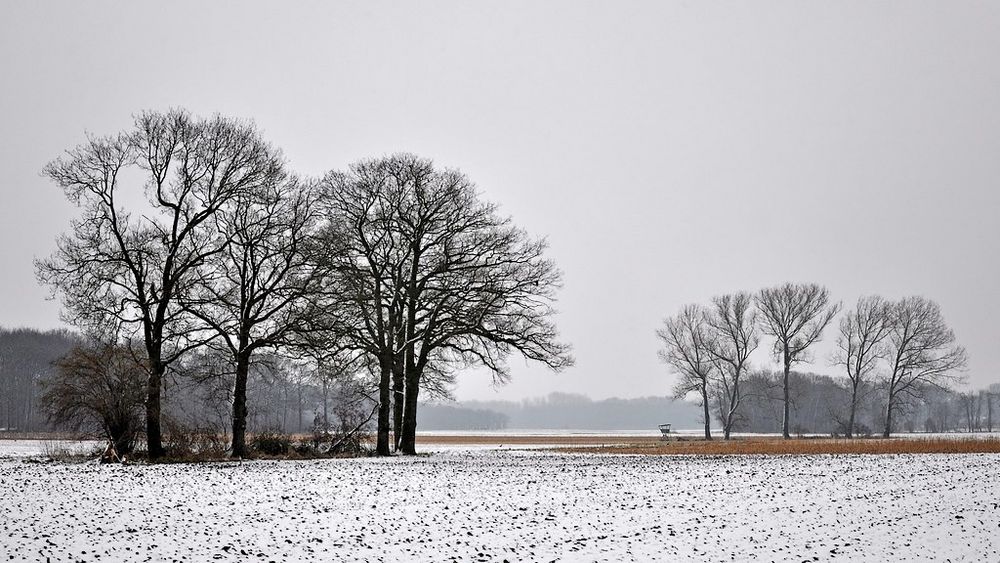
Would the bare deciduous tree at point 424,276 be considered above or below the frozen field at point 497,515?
above

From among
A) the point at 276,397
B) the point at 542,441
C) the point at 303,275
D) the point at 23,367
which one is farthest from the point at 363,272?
the point at 23,367

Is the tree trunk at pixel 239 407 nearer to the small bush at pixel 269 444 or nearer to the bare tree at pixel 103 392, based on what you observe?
the small bush at pixel 269 444

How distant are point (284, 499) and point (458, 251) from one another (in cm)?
1857

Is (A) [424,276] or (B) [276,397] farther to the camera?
(B) [276,397]

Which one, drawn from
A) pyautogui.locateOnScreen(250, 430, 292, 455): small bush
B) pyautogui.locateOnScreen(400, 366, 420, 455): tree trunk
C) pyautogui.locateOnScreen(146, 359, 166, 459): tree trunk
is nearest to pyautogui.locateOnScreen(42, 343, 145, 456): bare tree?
pyautogui.locateOnScreen(146, 359, 166, 459): tree trunk

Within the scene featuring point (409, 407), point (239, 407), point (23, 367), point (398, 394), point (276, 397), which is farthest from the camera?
point (23, 367)

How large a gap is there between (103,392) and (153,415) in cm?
206

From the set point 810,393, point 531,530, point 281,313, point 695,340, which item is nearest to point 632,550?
point 531,530

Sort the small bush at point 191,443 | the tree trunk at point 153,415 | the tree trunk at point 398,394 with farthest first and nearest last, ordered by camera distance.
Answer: the tree trunk at point 398,394 < the small bush at point 191,443 < the tree trunk at point 153,415

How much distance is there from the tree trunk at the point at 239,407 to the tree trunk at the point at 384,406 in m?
5.96

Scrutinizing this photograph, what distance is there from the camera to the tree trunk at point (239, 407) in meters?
30.8

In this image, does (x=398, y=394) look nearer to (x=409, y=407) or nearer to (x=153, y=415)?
(x=409, y=407)

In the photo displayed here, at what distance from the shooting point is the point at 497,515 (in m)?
16.5

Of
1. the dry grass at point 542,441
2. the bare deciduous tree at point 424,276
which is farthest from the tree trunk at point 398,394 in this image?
the dry grass at point 542,441
